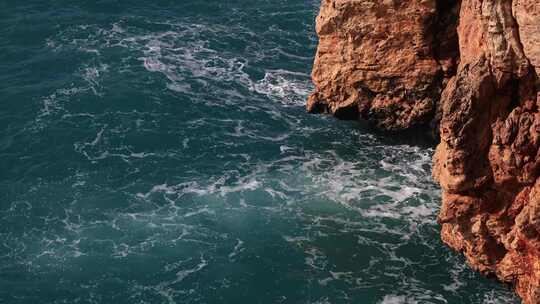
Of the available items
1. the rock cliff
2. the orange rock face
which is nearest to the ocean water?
the orange rock face

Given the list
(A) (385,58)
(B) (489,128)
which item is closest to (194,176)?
(A) (385,58)

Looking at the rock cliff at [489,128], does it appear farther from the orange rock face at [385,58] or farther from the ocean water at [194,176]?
the ocean water at [194,176]

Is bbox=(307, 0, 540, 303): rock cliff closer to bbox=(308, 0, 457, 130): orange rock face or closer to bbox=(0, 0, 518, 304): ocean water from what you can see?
bbox=(308, 0, 457, 130): orange rock face

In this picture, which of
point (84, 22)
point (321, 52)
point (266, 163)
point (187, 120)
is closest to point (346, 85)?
point (321, 52)

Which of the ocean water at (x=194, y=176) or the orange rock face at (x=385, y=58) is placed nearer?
the ocean water at (x=194, y=176)

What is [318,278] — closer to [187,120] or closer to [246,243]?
[246,243]

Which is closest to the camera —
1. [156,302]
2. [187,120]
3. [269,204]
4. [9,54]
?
[156,302]

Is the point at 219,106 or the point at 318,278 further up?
the point at 219,106

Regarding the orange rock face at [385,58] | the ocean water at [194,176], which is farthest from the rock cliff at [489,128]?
the ocean water at [194,176]
